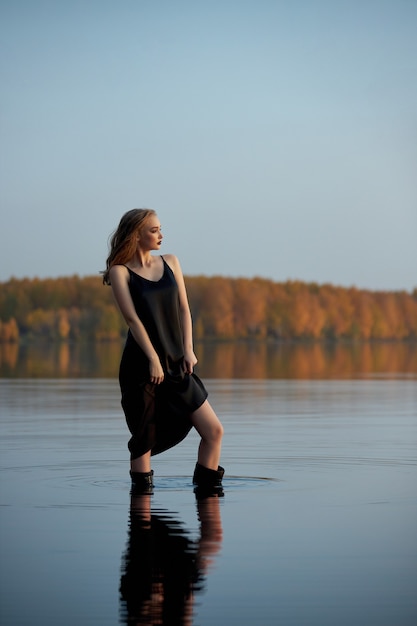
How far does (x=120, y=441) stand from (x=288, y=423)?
269 centimetres

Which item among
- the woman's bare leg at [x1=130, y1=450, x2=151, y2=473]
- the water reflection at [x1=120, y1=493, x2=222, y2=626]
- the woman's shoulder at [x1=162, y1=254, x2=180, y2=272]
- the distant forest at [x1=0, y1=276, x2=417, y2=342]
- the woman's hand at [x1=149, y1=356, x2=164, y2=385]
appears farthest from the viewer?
the distant forest at [x1=0, y1=276, x2=417, y2=342]

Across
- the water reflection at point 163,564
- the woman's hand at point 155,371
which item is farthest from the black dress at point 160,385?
the water reflection at point 163,564

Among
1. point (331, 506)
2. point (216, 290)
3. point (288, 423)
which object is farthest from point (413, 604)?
point (216, 290)

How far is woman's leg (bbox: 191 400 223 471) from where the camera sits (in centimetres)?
850

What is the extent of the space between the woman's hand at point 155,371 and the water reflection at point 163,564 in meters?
0.98

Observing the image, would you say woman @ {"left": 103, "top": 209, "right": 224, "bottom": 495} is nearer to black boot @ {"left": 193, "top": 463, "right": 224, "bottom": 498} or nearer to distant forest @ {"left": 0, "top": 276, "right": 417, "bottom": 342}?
black boot @ {"left": 193, "top": 463, "right": 224, "bottom": 498}

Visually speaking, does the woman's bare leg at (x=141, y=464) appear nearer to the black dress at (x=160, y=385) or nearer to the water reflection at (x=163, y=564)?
the black dress at (x=160, y=385)

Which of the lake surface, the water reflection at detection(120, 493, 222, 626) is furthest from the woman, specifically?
the water reflection at detection(120, 493, 222, 626)

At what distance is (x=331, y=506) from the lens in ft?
25.0

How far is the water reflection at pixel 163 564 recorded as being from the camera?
4938mm

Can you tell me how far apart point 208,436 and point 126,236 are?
1.40 m

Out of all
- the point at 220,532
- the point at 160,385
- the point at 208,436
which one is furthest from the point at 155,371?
the point at 220,532

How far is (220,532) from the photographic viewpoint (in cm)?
670

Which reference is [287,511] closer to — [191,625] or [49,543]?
[49,543]
